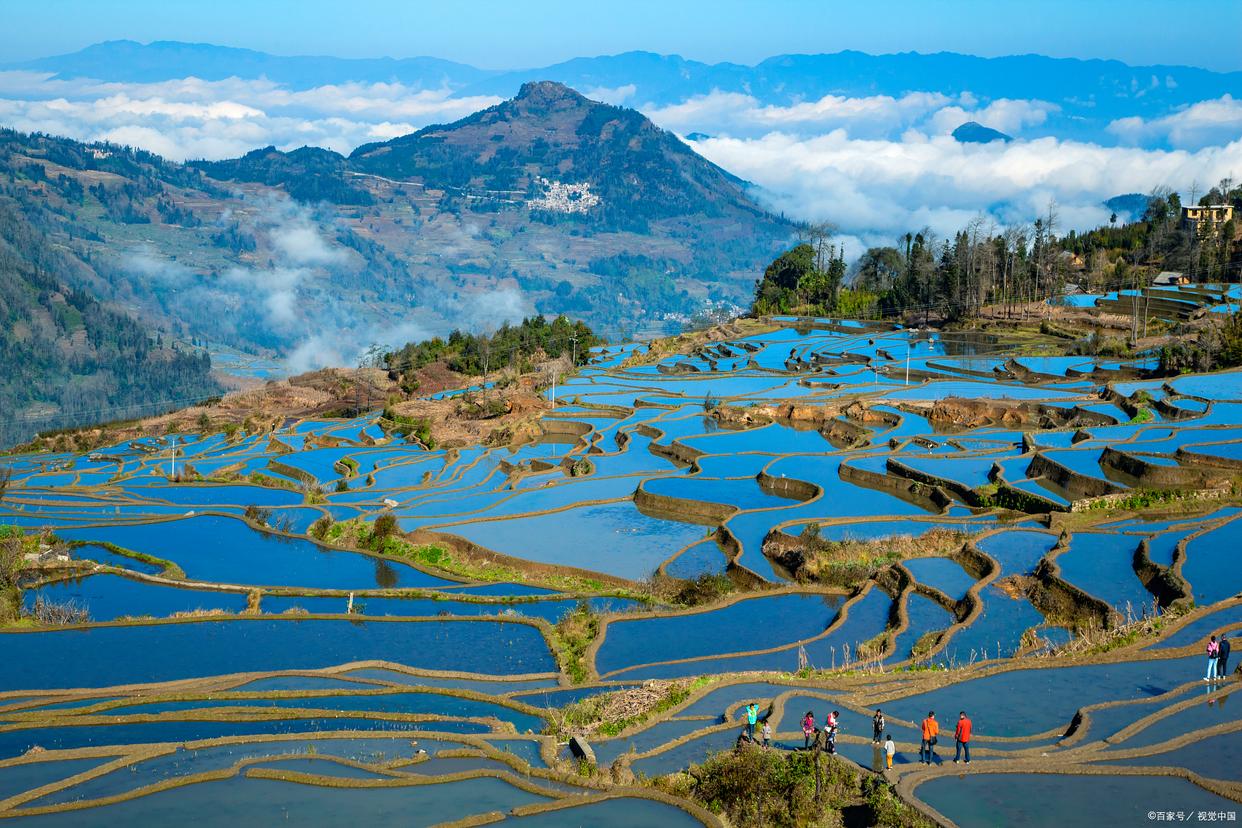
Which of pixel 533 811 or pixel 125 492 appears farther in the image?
pixel 125 492

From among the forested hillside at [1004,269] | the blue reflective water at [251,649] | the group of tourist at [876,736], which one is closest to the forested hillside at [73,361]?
the forested hillside at [1004,269]

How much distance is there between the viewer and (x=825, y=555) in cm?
3073

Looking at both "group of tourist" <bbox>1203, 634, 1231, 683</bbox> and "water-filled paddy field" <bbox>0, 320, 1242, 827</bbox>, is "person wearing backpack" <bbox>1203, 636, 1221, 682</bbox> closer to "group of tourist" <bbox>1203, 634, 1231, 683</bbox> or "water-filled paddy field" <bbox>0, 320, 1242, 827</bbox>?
"group of tourist" <bbox>1203, 634, 1231, 683</bbox>

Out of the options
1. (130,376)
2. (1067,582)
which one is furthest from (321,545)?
(130,376)

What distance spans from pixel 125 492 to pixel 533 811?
38.0 meters

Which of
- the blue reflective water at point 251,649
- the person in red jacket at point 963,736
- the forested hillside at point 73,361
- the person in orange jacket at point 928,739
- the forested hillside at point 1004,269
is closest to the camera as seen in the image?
the person in red jacket at point 963,736

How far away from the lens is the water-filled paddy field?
17312 mm

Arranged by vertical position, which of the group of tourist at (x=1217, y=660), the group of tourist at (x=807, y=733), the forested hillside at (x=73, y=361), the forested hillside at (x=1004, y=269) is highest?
the forested hillside at (x=1004, y=269)

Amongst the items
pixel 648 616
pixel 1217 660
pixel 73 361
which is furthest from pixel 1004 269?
pixel 73 361

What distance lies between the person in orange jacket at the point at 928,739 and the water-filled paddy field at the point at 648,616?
0.69 metres

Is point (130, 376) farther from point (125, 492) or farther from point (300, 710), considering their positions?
point (300, 710)

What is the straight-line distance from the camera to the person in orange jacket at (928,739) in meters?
16.8

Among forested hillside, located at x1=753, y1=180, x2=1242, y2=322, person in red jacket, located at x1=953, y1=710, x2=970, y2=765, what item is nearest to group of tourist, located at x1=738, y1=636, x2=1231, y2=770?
person in red jacket, located at x1=953, y1=710, x2=970, y2=765

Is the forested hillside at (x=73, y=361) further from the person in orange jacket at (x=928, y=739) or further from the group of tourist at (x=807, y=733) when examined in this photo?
the person in orange jacket at (x=928, y=739)
